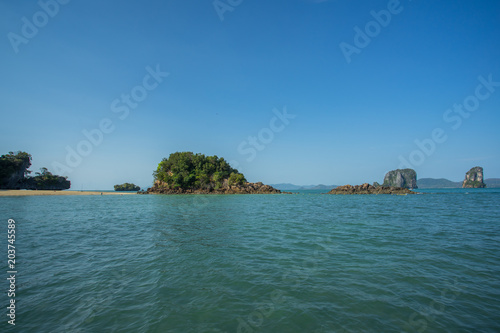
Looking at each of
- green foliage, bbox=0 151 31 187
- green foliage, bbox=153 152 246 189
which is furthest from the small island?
green foliage, bbox=0 151 31 187

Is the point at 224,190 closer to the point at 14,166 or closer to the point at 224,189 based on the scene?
the point at 224,189

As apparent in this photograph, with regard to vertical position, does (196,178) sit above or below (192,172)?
below

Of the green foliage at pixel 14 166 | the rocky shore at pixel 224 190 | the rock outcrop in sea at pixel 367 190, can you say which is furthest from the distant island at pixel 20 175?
Answer: the rock outcrop in sea at pixel 367 190

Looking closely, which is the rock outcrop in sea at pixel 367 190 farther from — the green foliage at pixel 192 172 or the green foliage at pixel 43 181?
the green foliage at pixel 43 181

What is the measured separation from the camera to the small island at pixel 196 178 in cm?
9550

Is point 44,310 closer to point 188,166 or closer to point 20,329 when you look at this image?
point 20,329

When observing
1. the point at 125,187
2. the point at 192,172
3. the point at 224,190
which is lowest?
the point at 125,187

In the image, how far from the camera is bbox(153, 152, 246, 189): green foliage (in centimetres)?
9526

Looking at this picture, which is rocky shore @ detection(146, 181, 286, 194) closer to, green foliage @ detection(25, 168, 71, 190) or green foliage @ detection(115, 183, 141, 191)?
green foliage @ detection(25, 168, 71, 190)

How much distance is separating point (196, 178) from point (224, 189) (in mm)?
13458

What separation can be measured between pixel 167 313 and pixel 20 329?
3154mm

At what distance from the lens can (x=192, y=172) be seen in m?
98.0

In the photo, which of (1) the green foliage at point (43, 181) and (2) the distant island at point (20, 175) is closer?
(2) the distant island at point (20, 175)

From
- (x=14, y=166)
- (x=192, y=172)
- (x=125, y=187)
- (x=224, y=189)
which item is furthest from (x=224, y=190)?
(x=125, y=187)
